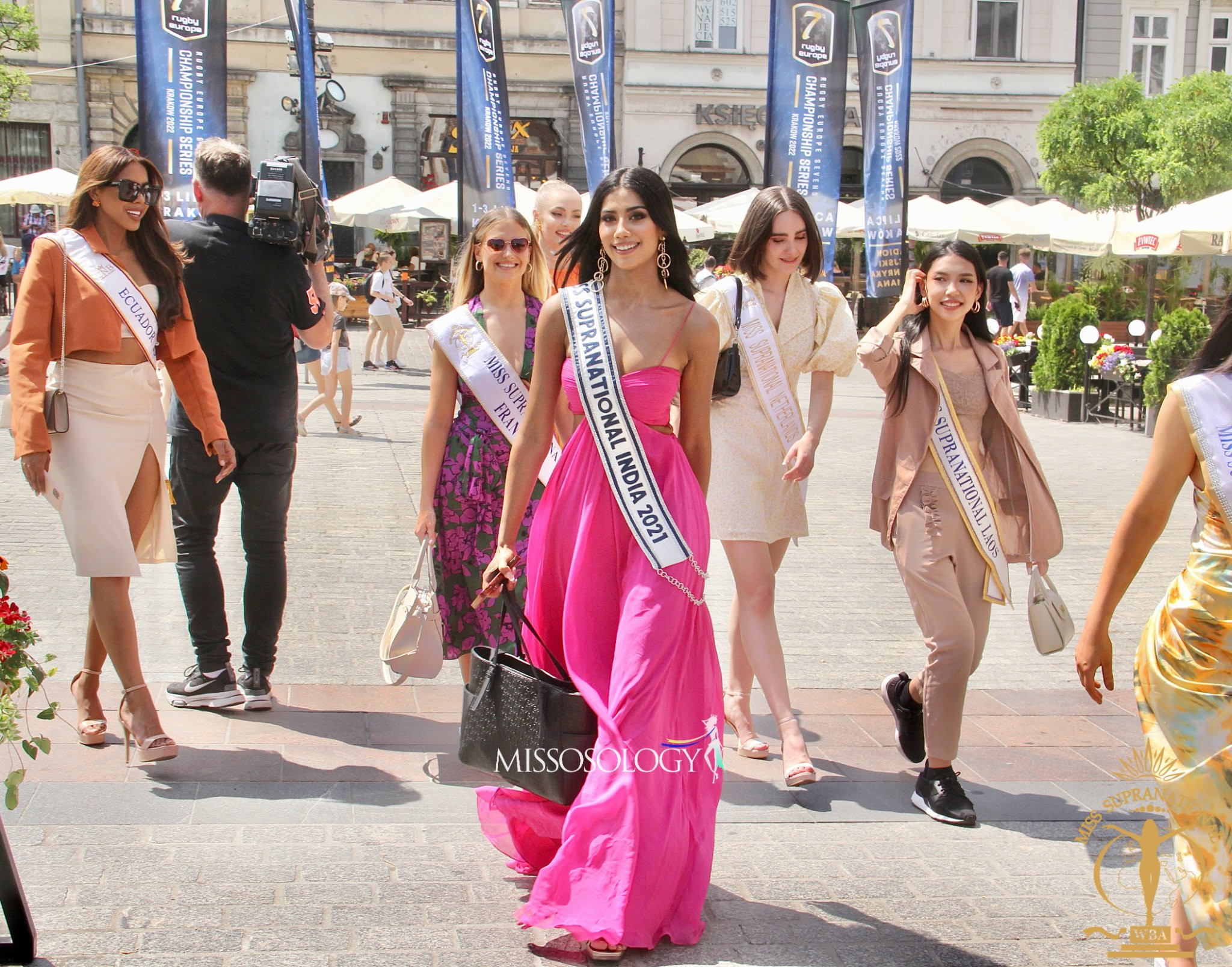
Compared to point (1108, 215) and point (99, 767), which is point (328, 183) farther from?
point (99, 767)

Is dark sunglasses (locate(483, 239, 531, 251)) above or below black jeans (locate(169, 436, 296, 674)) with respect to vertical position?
above

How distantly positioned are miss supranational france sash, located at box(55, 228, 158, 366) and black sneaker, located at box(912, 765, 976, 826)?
2867 mm

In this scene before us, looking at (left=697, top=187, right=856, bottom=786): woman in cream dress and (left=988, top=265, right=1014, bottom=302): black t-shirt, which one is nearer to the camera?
(left=697, top=187, right=856, bottom=786): woman in cream dress

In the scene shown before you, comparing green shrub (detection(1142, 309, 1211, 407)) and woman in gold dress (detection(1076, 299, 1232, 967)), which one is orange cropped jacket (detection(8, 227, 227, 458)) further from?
green shrub (detection(1142, 309, 1211, 407))

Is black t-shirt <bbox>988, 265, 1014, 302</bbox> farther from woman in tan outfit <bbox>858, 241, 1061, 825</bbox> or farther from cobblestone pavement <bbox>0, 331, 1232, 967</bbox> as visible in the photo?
woman in tan outfit <bbox>858, 241, 1061, 825</bbox>

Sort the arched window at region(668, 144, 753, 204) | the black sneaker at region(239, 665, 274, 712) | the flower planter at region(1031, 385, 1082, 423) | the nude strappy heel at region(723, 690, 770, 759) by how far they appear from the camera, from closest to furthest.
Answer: the nude strappy heel at region(723, 690, 770, 759) → the black sneaker at region(239, 665, 274, 712) → the flower planter at region(1031, 385, 1082, 423) → the arched window at region(668, 144, 753, 204)

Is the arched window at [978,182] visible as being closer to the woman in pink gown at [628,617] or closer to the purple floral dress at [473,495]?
the purple floral dress at [473,495]

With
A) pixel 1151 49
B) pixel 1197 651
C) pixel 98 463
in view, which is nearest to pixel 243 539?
pixel 98 463

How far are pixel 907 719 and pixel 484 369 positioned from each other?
1892mm

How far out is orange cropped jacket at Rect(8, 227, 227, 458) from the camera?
4.23 meters

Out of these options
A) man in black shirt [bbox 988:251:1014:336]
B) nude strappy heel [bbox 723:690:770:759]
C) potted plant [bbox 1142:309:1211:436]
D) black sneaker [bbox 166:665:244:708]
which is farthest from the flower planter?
black sneaker [bbox 166:665:244:708]

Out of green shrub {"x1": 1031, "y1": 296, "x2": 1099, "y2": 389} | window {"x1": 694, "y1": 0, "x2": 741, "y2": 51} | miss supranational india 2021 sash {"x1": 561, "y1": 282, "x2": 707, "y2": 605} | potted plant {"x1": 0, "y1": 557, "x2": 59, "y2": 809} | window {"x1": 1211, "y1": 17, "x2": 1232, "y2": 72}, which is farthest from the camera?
window {"x1": 1211, "y1": 17, "x2": 1232, "y2": 72}

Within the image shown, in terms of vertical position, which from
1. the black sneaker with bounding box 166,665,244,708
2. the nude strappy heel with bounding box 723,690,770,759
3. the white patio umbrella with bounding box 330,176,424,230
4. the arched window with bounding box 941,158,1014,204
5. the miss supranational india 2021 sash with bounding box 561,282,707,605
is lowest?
the nude strappy heel with bounding box 723,690,770,759

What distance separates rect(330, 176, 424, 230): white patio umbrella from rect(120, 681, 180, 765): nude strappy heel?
20.6 meters
